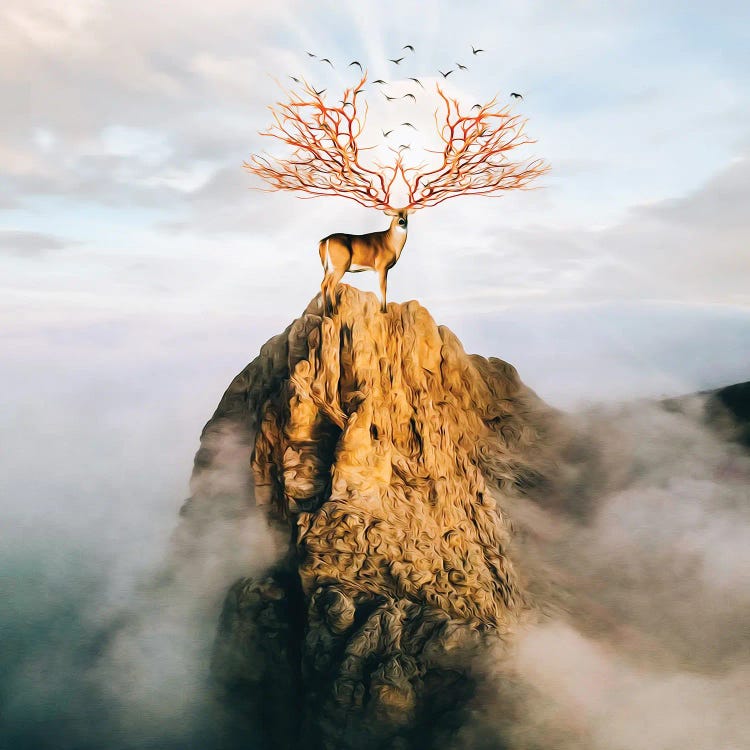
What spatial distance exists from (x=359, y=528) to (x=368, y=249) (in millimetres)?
4129

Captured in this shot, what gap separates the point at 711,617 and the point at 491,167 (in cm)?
773

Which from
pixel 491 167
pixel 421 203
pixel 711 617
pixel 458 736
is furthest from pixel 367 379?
pixel 711 617

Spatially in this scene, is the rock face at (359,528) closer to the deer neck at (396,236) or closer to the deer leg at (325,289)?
the deer leg at (325,289)

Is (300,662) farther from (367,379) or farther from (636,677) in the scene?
(636,677)

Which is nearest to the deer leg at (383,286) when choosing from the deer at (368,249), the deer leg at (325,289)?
the deer at (368,249)

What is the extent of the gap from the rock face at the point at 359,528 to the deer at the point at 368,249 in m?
0.44

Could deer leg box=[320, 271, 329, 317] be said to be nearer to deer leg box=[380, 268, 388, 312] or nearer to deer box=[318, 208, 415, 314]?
deer box=[318, 208, 415, 314]

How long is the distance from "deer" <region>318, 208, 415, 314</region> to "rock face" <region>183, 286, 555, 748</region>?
0.44 m

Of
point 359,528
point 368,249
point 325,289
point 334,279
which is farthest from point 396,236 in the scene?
point 359,528

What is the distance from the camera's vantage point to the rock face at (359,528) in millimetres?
9977

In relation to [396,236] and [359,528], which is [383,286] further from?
[359,528]

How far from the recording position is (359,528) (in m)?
10.8

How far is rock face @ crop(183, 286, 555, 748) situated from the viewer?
32.7 feet

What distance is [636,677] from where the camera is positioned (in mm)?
11266
